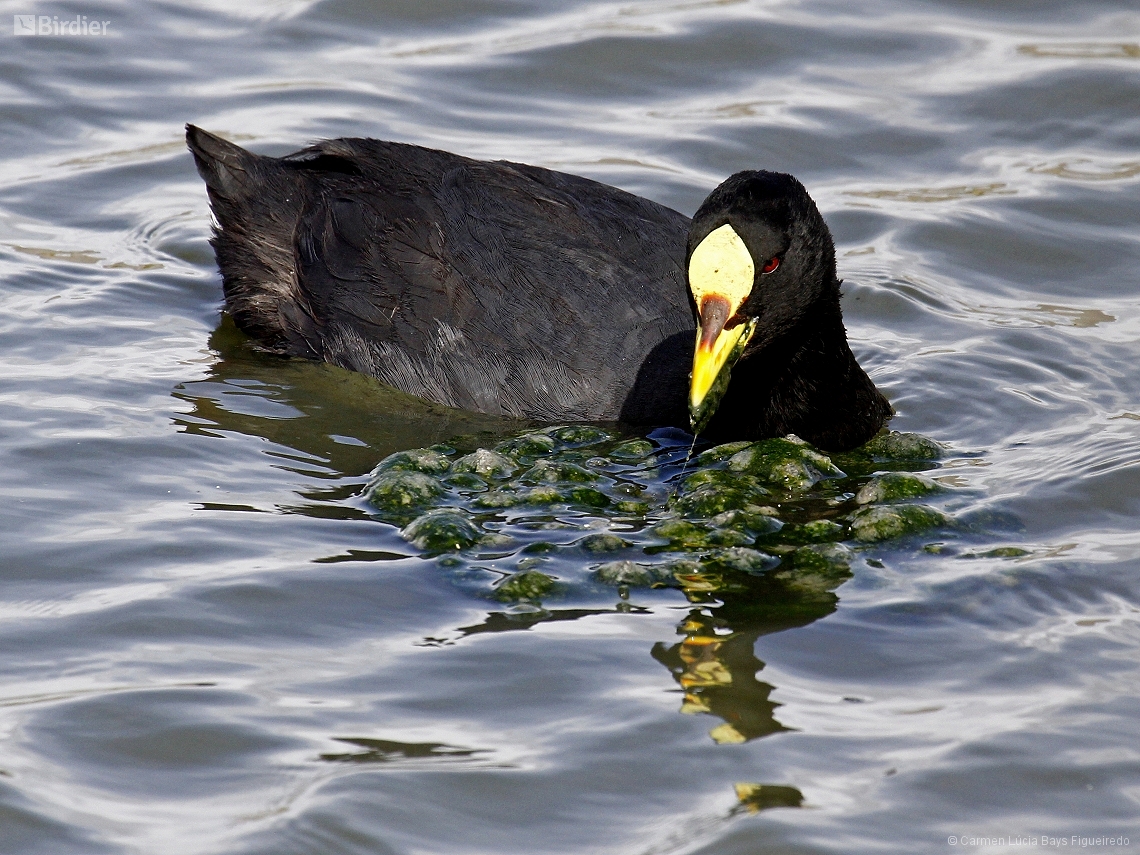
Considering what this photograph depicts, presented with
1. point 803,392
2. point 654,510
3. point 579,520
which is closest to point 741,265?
point 803,392

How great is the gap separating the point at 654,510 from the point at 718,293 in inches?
31.0

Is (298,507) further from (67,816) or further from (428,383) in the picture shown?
(67,816)

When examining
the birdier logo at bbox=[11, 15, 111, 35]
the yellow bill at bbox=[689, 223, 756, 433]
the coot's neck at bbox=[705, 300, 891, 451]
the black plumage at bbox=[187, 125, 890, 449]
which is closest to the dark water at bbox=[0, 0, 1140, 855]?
the birdier logo at bbox=[11, 15, 111, 35]

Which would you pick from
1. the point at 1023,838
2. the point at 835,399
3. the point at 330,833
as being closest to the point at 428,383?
the point at 835,399

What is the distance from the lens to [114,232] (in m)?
7.77

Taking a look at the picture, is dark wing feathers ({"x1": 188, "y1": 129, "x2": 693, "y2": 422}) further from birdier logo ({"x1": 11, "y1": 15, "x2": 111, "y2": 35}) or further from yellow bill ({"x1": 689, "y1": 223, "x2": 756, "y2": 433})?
birdier logo ({"x1": 11, "y1": 15, "x2": 111, "y2": 35})

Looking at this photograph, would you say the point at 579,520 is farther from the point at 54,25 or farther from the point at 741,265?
the point at 54,25

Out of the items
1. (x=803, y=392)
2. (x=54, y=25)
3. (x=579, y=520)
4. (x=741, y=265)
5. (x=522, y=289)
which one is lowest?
(x=579, y=520)

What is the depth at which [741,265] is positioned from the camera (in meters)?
5.23

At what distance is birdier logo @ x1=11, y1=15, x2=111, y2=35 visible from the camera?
32.5 feet

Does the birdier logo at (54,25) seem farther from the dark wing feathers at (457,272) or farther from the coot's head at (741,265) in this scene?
the coot's head at (741,265)

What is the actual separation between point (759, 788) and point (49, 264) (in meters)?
4.99

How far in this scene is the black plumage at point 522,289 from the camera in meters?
5.72

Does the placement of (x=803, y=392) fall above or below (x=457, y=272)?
below
